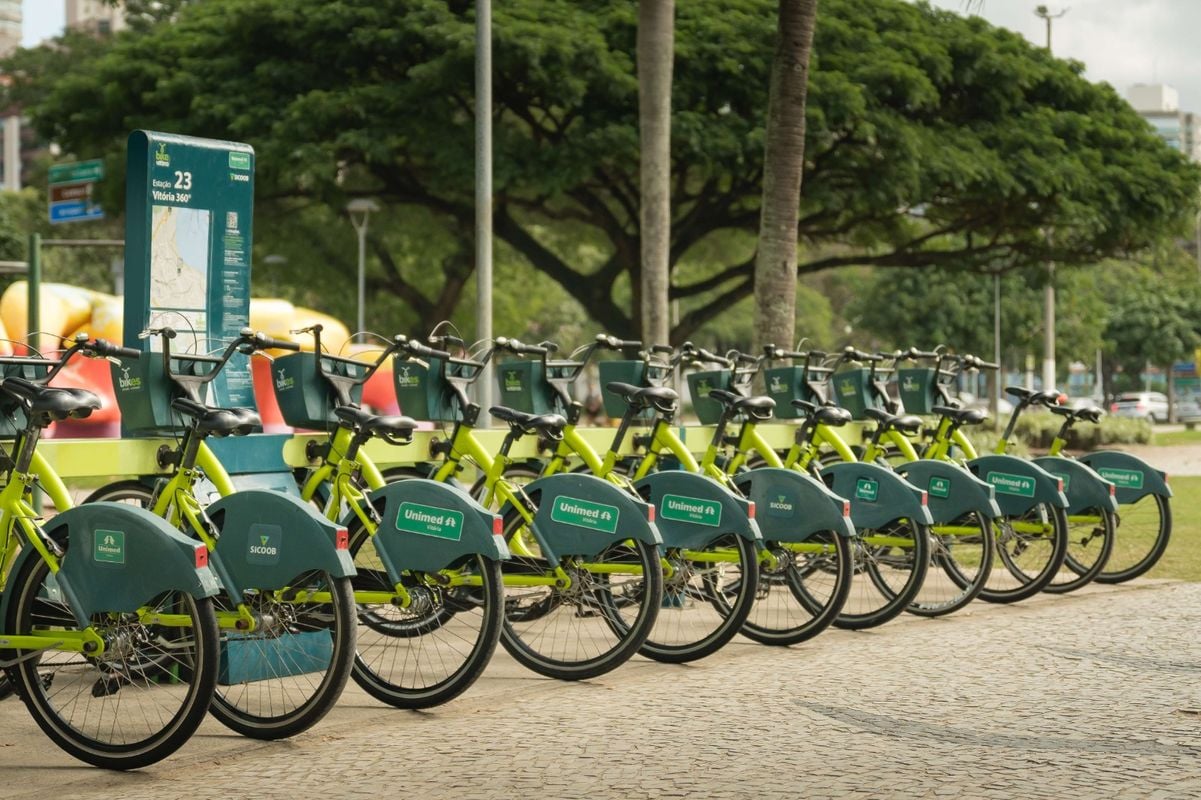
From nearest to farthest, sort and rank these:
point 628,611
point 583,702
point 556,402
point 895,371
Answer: point 583,702, point 628,611, point 556,402, point 895,371

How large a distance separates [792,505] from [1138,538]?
359cm

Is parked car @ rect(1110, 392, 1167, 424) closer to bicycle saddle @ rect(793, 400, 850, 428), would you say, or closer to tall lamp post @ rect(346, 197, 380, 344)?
tall lamp post @ rect(346, 197, 380, 344)

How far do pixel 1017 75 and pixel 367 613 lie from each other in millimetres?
19395

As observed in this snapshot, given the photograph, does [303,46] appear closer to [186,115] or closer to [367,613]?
[186,115]

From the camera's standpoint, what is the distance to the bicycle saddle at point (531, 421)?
7578mm

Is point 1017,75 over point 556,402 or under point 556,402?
over

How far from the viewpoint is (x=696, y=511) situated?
297 inches

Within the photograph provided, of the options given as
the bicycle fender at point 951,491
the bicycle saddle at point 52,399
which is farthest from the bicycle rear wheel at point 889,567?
the bicycle saddle at point 52,399

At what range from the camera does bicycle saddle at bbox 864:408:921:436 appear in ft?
31.7

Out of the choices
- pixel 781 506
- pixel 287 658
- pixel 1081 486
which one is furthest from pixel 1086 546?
pixel 287 658

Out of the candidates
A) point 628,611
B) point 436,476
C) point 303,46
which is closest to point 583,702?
point 628,611

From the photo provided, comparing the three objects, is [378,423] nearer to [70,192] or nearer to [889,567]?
[889,567]

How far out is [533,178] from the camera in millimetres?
22375

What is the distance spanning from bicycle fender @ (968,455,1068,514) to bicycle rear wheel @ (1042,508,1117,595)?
0.39m
